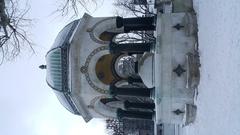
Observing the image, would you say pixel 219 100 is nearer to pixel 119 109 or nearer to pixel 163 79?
pixel 163 79

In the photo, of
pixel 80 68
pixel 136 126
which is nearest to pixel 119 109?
pixel 80 68

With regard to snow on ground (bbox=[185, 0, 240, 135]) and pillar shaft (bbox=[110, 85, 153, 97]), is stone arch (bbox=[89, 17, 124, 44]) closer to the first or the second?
pillar shaft (bbox=[110, 85, 153, 97])

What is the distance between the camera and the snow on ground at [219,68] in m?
9.87

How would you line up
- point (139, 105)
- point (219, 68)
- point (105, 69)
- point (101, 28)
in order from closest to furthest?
point (219, 68) < point (101, 28) < point (105, 69) < point (139, 105)

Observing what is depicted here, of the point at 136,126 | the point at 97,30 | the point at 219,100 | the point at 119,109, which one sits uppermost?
the point at 97,30

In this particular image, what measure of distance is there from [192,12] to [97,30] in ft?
10.6

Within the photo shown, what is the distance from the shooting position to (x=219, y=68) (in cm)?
1129

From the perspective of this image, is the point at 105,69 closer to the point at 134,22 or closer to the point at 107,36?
the point at 107,36

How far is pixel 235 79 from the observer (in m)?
9.91

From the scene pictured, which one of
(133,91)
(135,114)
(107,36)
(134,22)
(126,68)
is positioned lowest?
(135,114)

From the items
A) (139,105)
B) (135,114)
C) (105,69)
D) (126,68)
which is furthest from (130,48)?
(135,114)

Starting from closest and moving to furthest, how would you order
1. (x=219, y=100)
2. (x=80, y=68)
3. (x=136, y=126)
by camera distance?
(x=219, y=100) → (x=80, y=68) → (x=136, y=126)

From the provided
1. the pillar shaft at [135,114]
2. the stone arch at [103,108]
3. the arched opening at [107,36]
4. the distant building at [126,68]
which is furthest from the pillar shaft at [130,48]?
the pillar shaft at [135,114]

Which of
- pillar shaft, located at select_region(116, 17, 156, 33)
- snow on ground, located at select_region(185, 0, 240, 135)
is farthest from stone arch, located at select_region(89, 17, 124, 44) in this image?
snow on ground, located at select_region(185, 0, 240, 135)
